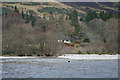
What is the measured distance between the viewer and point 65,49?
188ft

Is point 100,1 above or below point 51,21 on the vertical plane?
above

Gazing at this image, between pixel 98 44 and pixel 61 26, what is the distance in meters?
17.0

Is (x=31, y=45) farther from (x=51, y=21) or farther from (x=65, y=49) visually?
(x=51, y=21)

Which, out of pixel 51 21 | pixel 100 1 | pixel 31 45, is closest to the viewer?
pixel 31 45

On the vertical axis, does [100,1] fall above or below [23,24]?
above

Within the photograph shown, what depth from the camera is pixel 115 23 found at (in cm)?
6259

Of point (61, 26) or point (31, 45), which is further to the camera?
point (61, 26)

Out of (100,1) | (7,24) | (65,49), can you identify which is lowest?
(65,49)

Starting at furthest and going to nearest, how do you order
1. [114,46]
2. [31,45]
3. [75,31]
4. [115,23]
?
[75,31] < [115,23] < [31,45] < [114,46]

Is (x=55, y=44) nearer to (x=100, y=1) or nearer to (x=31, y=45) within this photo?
(x=31, y=45)

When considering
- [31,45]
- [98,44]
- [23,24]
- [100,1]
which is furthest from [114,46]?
[100,1]

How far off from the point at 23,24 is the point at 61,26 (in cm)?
1421

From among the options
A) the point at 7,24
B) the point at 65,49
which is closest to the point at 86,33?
the point at 65,49

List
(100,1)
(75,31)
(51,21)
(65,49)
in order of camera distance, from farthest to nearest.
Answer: (100,1) → (75,31) → (51,21) → (65,49)
